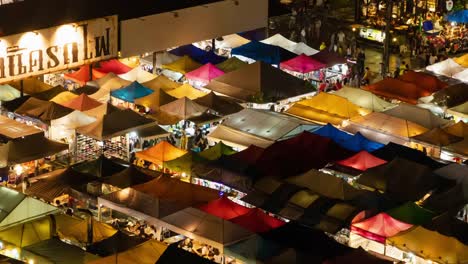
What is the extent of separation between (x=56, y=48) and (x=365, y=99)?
9.25m

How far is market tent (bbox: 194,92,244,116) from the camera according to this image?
2742 cm

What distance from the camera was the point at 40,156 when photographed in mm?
23906

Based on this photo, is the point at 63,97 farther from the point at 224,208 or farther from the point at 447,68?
the point at 447,68

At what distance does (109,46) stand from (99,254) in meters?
8.15

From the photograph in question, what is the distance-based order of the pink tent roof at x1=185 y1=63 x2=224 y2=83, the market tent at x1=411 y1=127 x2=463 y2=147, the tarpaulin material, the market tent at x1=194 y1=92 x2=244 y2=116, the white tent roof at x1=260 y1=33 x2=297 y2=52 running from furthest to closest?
the white tent roof at x1=260 y1=33 x2=297 y2=52 → the pink tent roof at x1=185 y1=63 x2=224 y2=83 → the tarpaulin material → the market tent at x1=194 y1=92 x2=244 y2=116 → the market tent at x1=411 y1=127 x2=463 y2=147

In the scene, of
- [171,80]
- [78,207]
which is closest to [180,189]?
[78,207]

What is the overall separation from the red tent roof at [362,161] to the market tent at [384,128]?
6.69 feet

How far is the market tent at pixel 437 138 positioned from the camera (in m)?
25.1

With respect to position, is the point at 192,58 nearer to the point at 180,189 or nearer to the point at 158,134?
the point at 158,134

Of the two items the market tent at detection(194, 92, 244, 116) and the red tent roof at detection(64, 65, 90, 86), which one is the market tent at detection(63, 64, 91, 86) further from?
the market tent at detection(194, 92, 244, 116)

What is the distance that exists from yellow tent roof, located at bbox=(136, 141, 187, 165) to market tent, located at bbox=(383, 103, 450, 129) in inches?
248

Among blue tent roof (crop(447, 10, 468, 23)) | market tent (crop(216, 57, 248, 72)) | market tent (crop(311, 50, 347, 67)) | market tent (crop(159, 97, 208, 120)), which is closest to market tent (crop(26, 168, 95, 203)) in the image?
market tent (crop(159, 97, 208, 120))

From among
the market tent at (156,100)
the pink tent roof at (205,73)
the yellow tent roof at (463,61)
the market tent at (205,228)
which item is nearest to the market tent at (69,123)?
the market tent at (156,100)

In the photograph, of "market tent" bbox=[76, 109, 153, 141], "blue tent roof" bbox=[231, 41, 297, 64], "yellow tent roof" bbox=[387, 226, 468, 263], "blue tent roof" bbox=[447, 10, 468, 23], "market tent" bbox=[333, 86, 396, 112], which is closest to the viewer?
"yellow tent roof" bbox=[387, 226, 468, 263]
